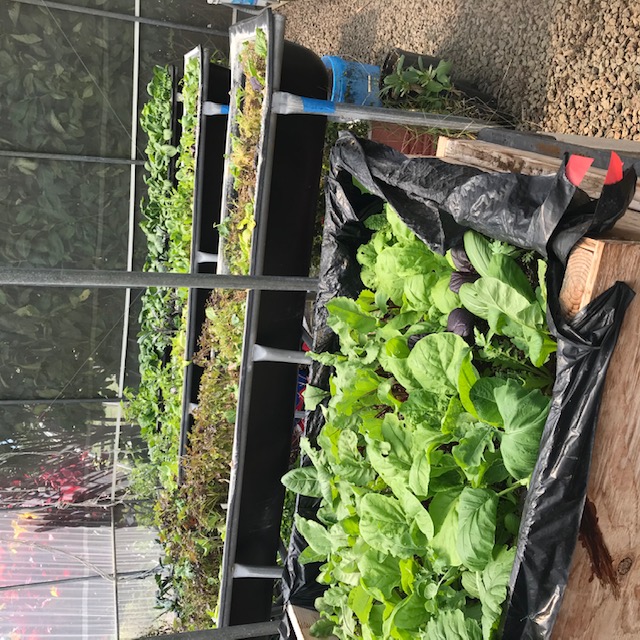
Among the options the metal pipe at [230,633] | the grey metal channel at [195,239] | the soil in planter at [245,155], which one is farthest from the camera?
the grey metal channel at [195,239]

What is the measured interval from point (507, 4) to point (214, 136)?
1.74 meters

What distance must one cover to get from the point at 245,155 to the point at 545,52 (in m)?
1.43

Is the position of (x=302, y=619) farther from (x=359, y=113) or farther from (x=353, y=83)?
(x=353, y=83)

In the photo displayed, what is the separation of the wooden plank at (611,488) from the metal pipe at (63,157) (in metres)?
4.46

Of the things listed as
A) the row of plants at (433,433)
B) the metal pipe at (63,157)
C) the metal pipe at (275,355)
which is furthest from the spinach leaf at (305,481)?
the metal pipe at (63,157)

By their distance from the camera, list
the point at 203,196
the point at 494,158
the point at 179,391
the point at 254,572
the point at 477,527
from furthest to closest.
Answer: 1. the point at 179,391
2. the point at 203,196
3. the point at 254,572
4. the point at 494,158
5. the point at 477,527

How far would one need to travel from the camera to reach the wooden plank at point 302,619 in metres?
2.08

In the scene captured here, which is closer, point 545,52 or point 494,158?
point 494,158

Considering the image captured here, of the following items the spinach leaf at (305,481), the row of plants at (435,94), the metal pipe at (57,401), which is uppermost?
the row of plants at (435,94)

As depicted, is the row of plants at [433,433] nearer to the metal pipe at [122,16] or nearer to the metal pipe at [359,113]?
the metal pipe at [359,113]

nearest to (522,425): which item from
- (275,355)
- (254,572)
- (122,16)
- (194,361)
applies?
(275,355)

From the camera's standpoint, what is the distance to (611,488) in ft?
3.94

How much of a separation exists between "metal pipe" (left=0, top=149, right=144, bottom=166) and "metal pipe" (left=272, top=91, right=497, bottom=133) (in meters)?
2.75

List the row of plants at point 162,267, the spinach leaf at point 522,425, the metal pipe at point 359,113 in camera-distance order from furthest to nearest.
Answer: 1. the row of plants at point 162,267
2. the metal pipe at point 359,113
3. the spinach leaf at point 522,425
